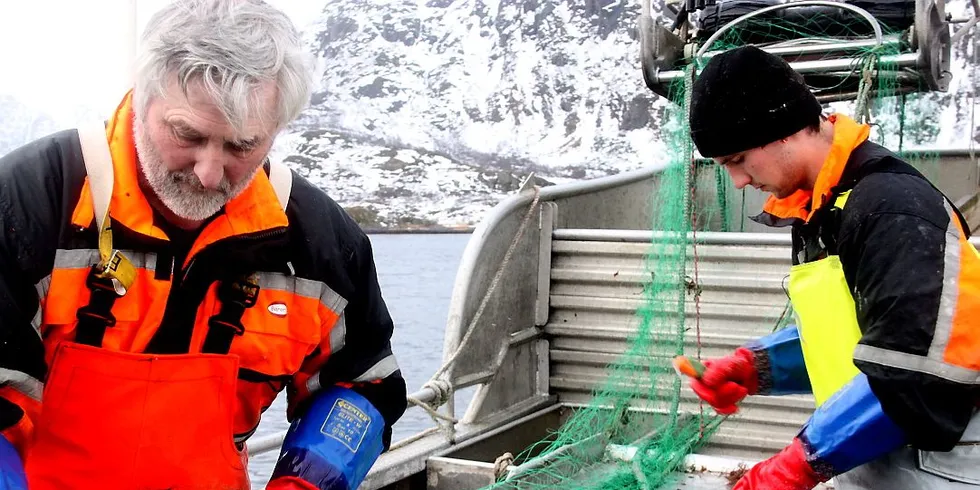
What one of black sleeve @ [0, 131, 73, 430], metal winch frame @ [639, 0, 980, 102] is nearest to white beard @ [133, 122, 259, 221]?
black sleeve @ [0, 131, 73, 430]

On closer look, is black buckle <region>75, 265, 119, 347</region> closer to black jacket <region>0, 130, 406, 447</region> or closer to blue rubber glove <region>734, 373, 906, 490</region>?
black jacket <region>0, 130, 406, 447</region>

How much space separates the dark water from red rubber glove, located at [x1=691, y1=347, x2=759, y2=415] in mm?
2901

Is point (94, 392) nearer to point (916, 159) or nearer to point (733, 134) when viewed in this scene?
point (733, 134)

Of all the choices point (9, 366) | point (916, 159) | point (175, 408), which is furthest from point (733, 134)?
point (916, 159)

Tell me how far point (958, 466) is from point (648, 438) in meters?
2.46

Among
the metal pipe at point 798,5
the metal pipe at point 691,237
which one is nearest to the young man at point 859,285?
the metal pipe at point 691,237

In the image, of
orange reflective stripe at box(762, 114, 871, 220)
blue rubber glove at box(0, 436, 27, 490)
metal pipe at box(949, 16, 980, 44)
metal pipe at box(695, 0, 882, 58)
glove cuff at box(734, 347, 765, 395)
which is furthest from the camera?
metal pipe at box(949, 16, 980, 44)

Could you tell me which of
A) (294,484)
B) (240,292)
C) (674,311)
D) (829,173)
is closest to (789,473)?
(829,173)

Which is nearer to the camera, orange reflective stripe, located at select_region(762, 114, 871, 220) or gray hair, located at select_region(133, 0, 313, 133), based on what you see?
gray hair, located at select_region(133, 0, 313, 133)

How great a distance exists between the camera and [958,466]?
208 cm

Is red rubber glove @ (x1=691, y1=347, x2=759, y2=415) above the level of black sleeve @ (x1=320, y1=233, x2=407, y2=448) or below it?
below

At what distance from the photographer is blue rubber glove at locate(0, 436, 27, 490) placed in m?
1.69

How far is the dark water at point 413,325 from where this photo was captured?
454 inches

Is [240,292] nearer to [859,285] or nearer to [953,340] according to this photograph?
[859,285]
